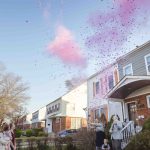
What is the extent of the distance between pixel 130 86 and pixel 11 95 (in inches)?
883

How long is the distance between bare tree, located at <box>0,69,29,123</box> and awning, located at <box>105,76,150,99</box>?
19.3 metres

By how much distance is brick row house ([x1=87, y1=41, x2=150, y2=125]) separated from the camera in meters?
A: 14.0

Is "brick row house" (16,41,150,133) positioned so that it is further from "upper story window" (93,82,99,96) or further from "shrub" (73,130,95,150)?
"shrub" (73,130,95,150)

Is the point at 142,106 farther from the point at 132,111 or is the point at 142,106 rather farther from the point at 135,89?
the point at 135,89

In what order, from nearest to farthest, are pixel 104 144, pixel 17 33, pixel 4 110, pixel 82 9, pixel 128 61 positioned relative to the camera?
pixel 104 144
pixel 82 9
pixel 17 33
pixel 128 61
pixel 4 110

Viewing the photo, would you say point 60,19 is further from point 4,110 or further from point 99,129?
point 4,110

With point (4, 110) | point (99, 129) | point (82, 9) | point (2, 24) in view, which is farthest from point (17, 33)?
point (4, 110)

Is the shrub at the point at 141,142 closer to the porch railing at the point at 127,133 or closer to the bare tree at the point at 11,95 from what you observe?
the porch railing at the point at 127,133

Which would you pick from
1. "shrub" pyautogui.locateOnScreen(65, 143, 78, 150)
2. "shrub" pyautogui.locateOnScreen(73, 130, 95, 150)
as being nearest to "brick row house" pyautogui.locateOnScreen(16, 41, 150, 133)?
"shrub" pyautogui.locateOnScreen(73, 130, 95, 150)

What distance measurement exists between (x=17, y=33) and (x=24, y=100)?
2538cm

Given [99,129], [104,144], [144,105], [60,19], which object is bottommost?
[104,144]

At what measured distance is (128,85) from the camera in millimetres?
14062

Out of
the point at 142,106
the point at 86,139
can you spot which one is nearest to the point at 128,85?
the point at 142,106

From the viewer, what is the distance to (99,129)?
8969mm
